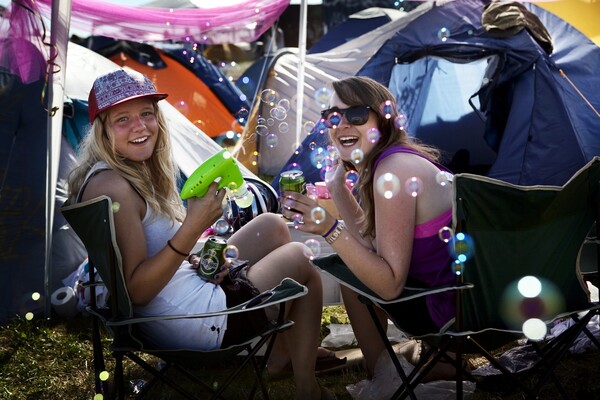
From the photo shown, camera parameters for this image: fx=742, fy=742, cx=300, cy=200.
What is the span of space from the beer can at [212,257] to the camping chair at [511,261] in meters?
0.34

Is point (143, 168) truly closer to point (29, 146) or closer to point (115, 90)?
point (115, 90)

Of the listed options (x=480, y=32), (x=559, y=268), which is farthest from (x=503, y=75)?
(x=559, y=268)

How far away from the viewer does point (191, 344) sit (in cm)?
215

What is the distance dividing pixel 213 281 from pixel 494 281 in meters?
0.83

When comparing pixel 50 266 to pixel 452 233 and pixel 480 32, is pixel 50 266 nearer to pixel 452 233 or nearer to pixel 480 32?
pixel 452 233

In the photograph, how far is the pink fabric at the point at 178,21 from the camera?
505cm

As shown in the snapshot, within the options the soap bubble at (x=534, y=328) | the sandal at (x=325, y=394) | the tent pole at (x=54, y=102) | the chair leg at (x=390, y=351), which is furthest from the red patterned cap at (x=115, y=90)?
the tent pole at (x=54, y=102)

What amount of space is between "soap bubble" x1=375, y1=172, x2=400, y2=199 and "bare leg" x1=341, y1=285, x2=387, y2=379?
613 mm

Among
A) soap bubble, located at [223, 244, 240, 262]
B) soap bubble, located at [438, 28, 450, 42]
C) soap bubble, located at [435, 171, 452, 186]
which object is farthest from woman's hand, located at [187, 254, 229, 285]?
soap bubble, located at [438, 28, 450, 42]

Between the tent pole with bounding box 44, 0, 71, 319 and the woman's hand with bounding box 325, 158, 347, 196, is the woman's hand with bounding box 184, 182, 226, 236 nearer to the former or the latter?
the woman's hand with bounding box 325, 158, 347, 196

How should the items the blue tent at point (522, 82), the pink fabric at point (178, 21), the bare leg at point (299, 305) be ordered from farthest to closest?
the pink fabric at point (178, 21) < the blue tent at point (522, 82) < the bare leg at point (299, 305)

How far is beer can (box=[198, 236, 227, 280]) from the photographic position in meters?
2.23

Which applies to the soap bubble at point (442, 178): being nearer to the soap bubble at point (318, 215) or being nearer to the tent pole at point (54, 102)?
the soap bubble at point (318, 215)

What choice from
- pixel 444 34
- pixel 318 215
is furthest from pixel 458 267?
pixel 444 34
